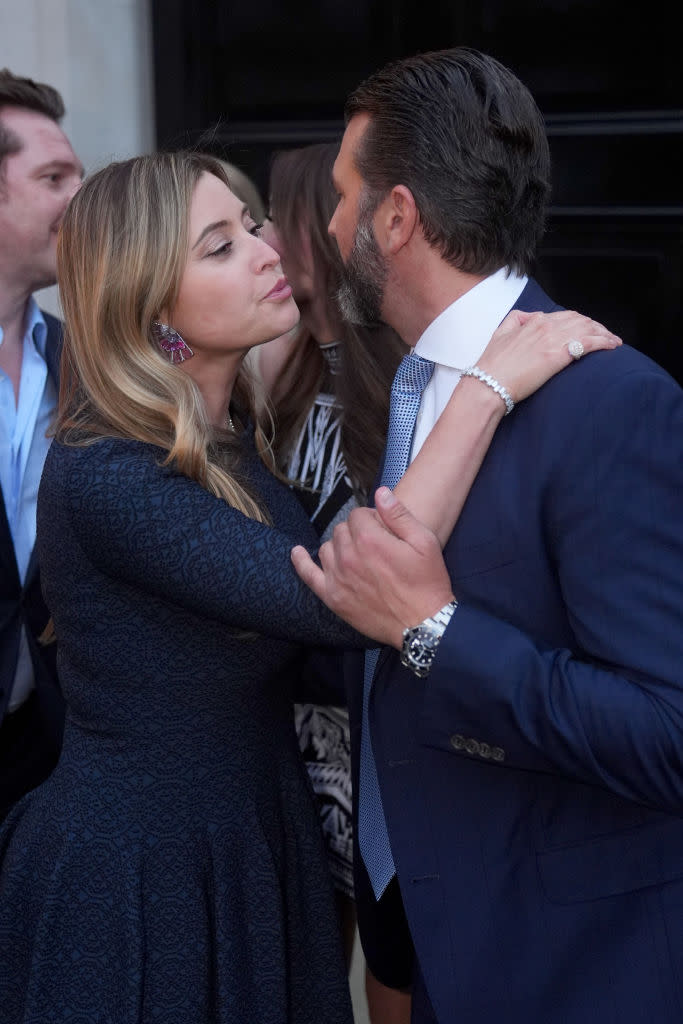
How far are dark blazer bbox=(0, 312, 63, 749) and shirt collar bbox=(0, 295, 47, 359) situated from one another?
593mm

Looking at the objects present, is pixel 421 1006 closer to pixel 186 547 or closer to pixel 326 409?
pixel 186 547

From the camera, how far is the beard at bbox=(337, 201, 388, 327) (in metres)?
1.93

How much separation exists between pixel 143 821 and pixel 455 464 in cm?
78

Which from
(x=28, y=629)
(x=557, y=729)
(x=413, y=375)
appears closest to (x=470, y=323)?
(x=413, y=375)

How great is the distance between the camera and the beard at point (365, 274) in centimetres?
193

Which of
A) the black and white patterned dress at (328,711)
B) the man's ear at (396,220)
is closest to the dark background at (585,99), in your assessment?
the black and white patterned dress at (328,711)

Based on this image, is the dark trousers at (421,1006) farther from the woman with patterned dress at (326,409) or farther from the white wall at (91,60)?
the white wall at (91,60)

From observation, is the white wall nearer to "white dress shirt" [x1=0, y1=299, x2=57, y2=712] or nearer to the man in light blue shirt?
the man in light blue shirt

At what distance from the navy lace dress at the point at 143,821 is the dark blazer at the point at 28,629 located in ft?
3.00

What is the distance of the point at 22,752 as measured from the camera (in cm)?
302

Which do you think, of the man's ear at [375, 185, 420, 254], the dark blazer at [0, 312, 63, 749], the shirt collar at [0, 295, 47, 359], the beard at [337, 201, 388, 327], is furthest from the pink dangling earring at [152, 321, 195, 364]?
the shirt collar at [0, 295, 47, 359]

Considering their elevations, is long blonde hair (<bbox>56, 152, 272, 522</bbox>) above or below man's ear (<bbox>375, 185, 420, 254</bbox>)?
below

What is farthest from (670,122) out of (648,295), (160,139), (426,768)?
(426,768)

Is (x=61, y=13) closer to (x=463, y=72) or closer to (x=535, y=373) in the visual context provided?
(x=463, y=72)
